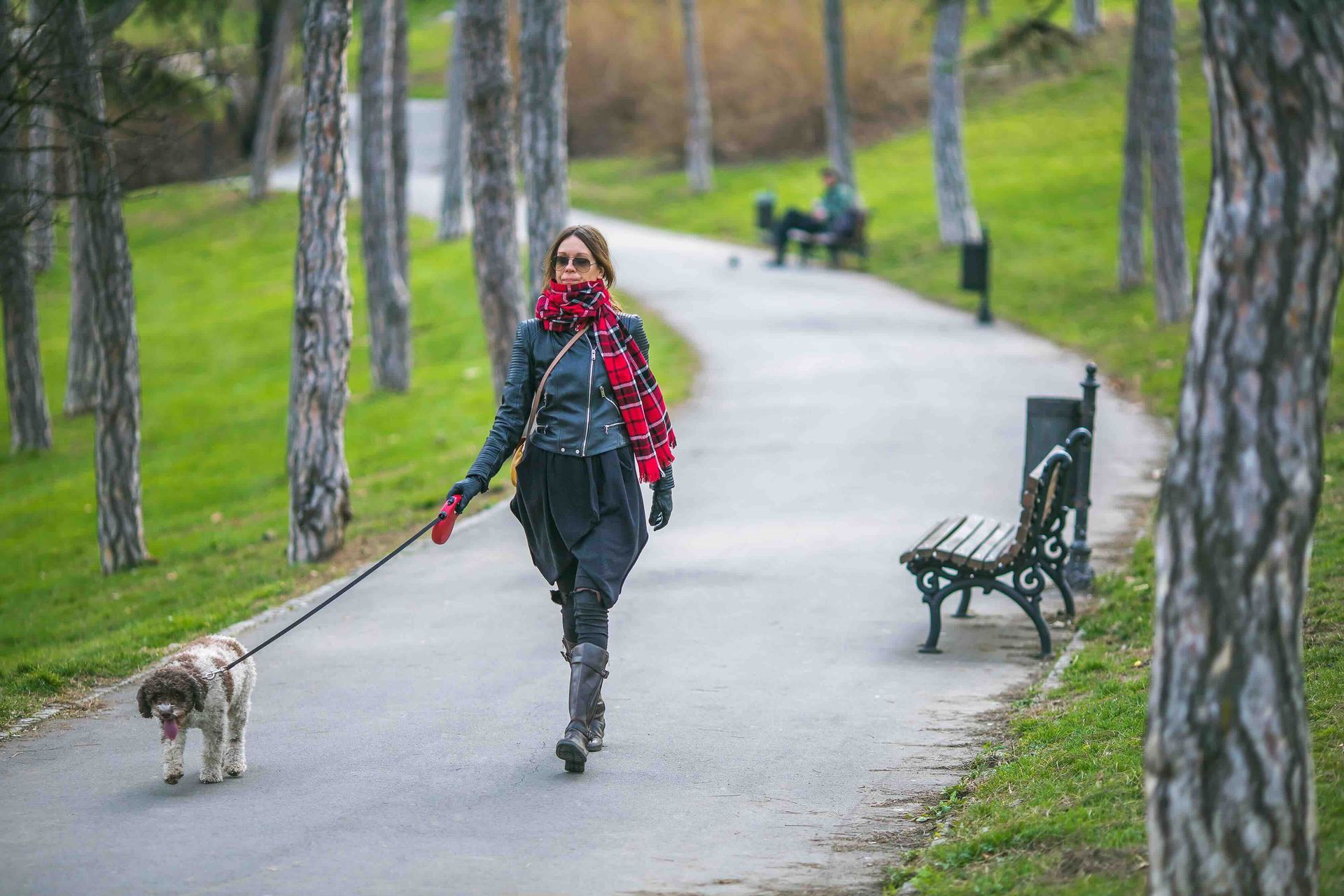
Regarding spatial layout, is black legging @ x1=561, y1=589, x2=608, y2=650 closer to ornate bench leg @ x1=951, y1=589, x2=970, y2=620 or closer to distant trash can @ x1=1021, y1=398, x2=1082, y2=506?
ornate bench leg @ x1=951, y1=589, x2=970, y2=620

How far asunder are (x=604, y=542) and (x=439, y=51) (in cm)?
6917

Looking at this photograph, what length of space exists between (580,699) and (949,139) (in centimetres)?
2399

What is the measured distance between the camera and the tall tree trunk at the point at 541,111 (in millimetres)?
16469

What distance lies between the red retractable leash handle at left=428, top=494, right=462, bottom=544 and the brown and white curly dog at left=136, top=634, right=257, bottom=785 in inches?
40.6

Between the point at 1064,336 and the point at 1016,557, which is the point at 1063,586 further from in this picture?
the point at 1064,336

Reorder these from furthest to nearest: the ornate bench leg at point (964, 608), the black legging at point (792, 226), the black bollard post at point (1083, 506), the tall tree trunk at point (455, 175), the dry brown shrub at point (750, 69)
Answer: the dry brown shrub at point (750, 69), the tall tree trunk at point (455, 175), the black legging at point (792, 226), the black bollard post at point (1083, 506), the ornate bench leg at point (964, 608)

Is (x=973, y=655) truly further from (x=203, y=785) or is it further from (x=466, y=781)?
(x=203, y=785)

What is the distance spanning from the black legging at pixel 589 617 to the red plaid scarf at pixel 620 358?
22.4 inches

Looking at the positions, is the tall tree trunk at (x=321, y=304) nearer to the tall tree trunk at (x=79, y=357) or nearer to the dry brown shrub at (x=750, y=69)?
the tall tree trunk at (x=79, y=357)

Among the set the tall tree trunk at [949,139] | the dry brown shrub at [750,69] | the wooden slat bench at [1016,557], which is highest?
the dry brown shrub at [750,69]

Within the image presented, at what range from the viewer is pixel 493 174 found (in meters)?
14.8

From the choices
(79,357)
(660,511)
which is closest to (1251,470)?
(660,511)

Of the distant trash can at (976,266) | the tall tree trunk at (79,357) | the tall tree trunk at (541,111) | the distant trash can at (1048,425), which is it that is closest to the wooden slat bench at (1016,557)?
the distant trash can at (1048,425)

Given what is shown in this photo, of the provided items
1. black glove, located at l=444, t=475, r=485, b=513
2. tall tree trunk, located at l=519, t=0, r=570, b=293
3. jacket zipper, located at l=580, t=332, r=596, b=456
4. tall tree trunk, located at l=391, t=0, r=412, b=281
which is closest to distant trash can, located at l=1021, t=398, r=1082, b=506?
jacket zipper, located at l=580, t=332, r=596, b=456
